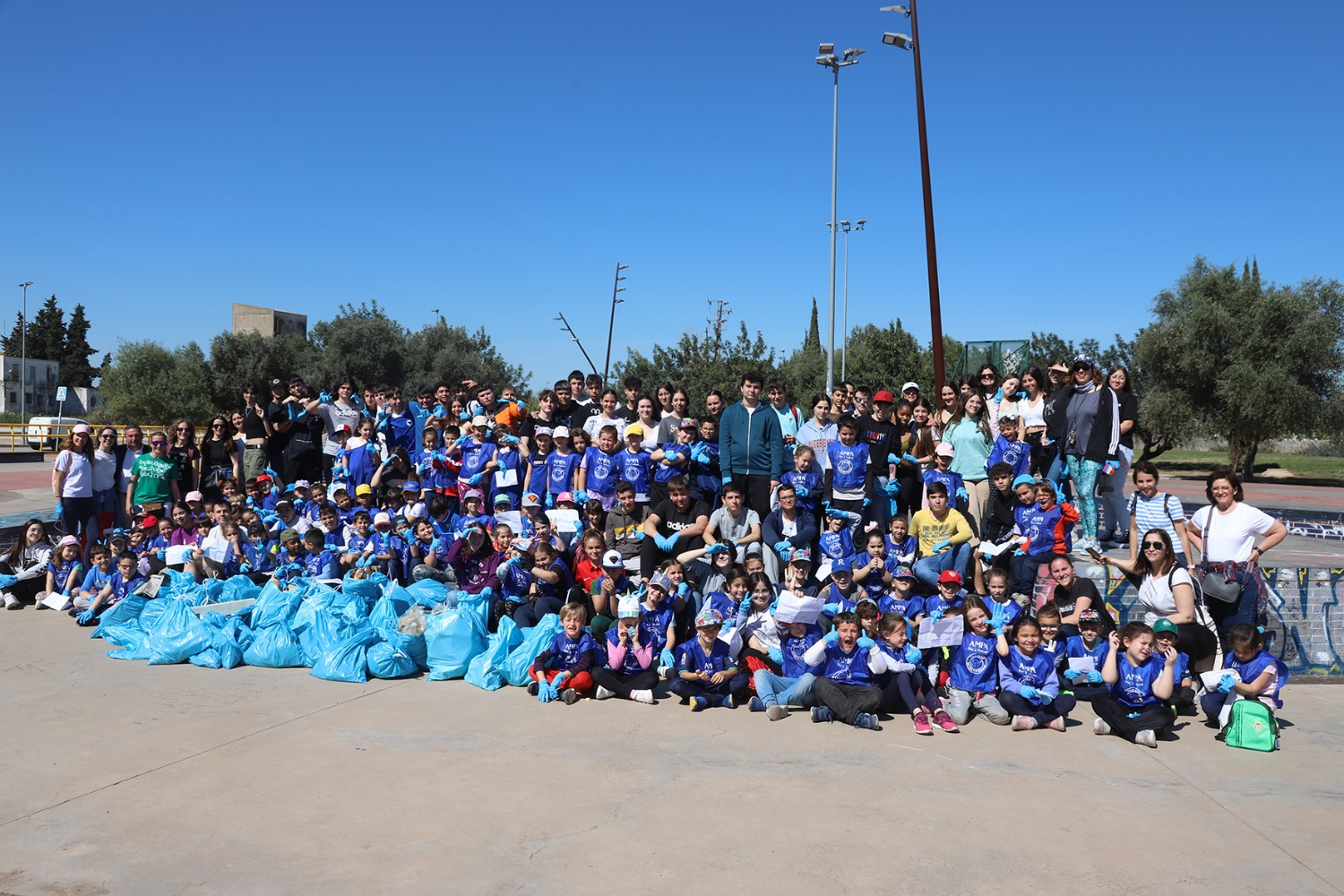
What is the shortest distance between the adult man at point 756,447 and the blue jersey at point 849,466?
0.51 meters

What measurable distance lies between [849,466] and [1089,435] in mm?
2417

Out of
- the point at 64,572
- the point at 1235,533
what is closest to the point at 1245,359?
the point at 1235,533

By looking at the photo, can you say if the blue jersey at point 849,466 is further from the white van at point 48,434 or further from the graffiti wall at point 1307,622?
the white van at point 48,434

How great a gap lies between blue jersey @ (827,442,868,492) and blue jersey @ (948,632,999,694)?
2140 mm

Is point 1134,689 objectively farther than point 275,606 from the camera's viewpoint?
No

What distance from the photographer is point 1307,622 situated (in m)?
7.15

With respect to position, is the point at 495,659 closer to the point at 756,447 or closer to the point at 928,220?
the point at 756,447

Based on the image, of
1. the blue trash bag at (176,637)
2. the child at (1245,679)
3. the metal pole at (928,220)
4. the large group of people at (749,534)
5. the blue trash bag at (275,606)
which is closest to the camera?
the child at (1245,679)

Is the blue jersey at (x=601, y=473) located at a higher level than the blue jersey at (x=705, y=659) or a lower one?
higher

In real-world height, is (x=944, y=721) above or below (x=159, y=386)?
below

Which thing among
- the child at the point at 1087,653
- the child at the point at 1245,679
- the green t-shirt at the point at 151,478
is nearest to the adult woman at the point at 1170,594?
the child at the point at 1087,653

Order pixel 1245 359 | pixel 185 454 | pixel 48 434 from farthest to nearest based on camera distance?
pixel 48 434 < pixel 1245 359 < pixel 185 454

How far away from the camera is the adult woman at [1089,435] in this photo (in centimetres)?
844

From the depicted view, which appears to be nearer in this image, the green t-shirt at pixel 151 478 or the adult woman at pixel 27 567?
the adult woman at pixel 27 567
